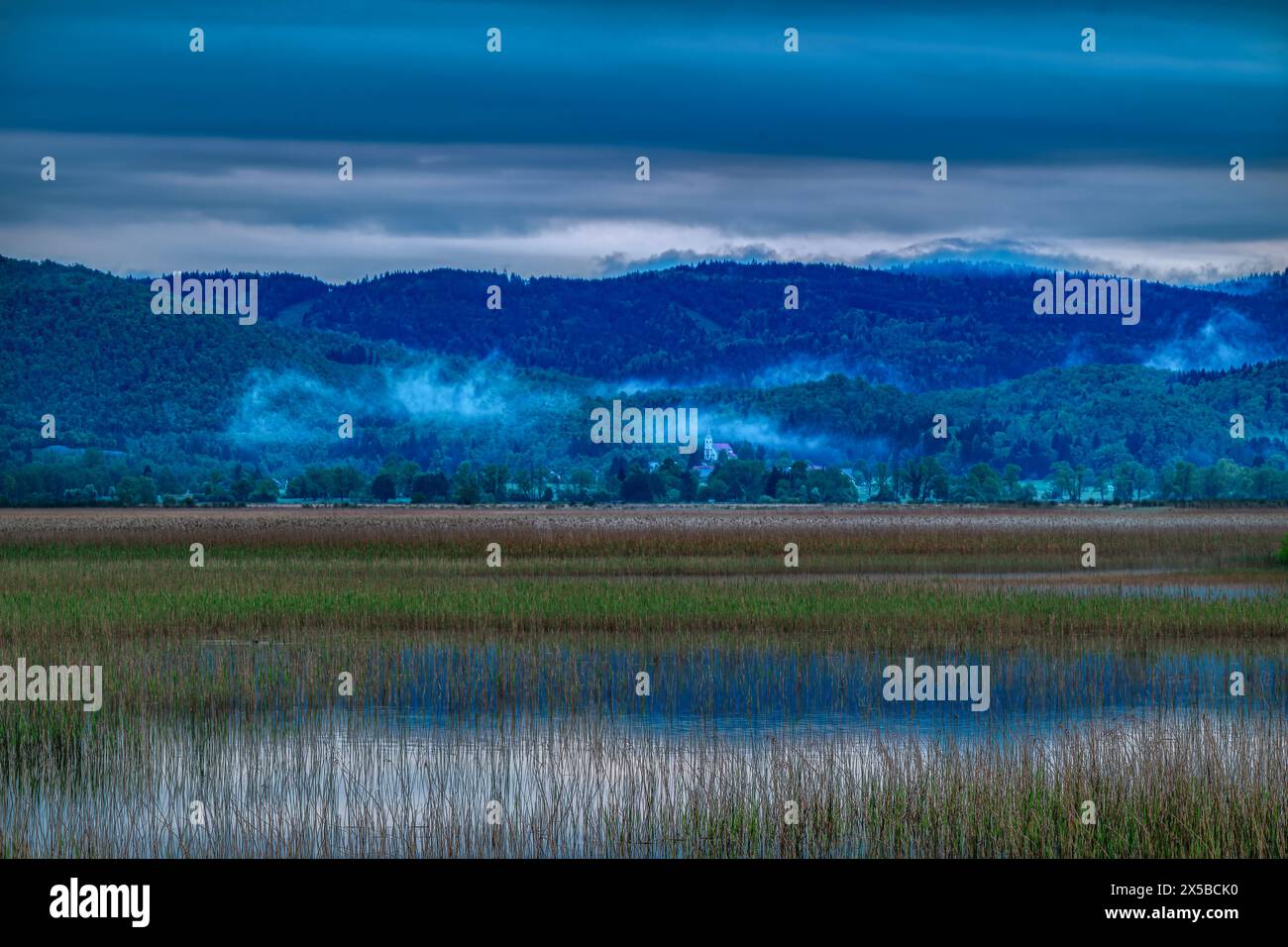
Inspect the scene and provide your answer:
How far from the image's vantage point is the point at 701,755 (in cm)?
1703

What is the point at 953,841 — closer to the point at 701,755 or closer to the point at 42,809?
the point at 701,755

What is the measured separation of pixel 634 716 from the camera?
793 inches

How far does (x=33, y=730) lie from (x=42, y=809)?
9.00 feet

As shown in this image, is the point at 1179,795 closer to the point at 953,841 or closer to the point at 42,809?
the point at 953,841

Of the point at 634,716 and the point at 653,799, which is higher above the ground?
the point at 634,716

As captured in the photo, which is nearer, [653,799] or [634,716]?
[653,799]

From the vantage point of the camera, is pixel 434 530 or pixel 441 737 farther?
pixel 434 530

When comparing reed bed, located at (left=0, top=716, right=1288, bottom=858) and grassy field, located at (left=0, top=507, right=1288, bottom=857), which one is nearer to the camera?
reed bed, located at (left=0, top=716, right=1288, bottom=858)

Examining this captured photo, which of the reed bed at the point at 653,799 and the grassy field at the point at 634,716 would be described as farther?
the grassy field at the point at 634,716

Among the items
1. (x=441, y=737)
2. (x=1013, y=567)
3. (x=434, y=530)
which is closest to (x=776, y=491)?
(x=434, y=530)

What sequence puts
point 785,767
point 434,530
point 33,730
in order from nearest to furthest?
point 785,767 → point 33,730 → point 434,530

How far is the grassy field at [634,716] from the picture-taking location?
14.2 m

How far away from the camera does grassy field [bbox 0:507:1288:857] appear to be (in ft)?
46.6
